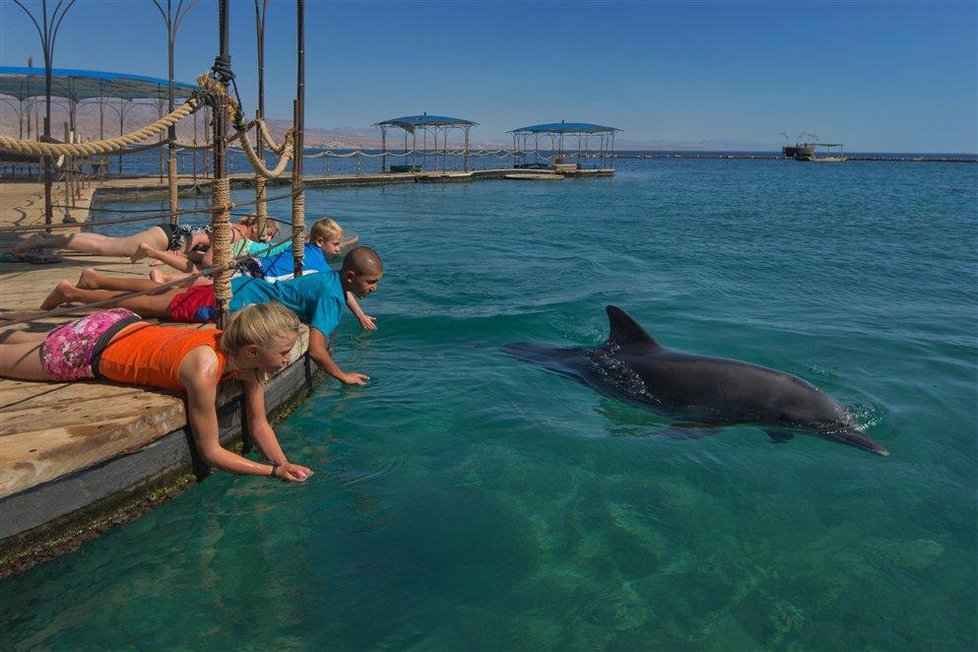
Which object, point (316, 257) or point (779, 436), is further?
point (316, 257)

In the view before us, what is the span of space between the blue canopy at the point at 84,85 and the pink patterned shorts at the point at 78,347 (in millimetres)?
20969

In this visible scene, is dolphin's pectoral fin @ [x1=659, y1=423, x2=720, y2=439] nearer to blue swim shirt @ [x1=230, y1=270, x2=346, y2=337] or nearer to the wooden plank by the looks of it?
blue swim shirt @ [x1=230, y1=270, x2=346, y2=337]

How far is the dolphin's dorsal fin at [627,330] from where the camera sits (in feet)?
25.3

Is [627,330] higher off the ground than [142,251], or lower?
lower

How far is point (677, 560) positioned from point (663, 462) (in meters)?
1.46

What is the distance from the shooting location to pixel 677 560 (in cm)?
477

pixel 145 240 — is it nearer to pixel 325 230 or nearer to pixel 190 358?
pixel 325 230

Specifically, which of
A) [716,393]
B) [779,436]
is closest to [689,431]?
[716,393]

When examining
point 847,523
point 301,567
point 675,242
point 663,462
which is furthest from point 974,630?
point 675,242

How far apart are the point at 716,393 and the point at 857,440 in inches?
51.3

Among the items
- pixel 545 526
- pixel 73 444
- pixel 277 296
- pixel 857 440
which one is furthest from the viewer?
pixel 277 296

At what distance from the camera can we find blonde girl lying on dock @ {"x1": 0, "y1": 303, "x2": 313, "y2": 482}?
4.20 meters

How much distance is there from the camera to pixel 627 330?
7.74m

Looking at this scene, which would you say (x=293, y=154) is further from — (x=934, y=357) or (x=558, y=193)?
(x=558, y=193)
